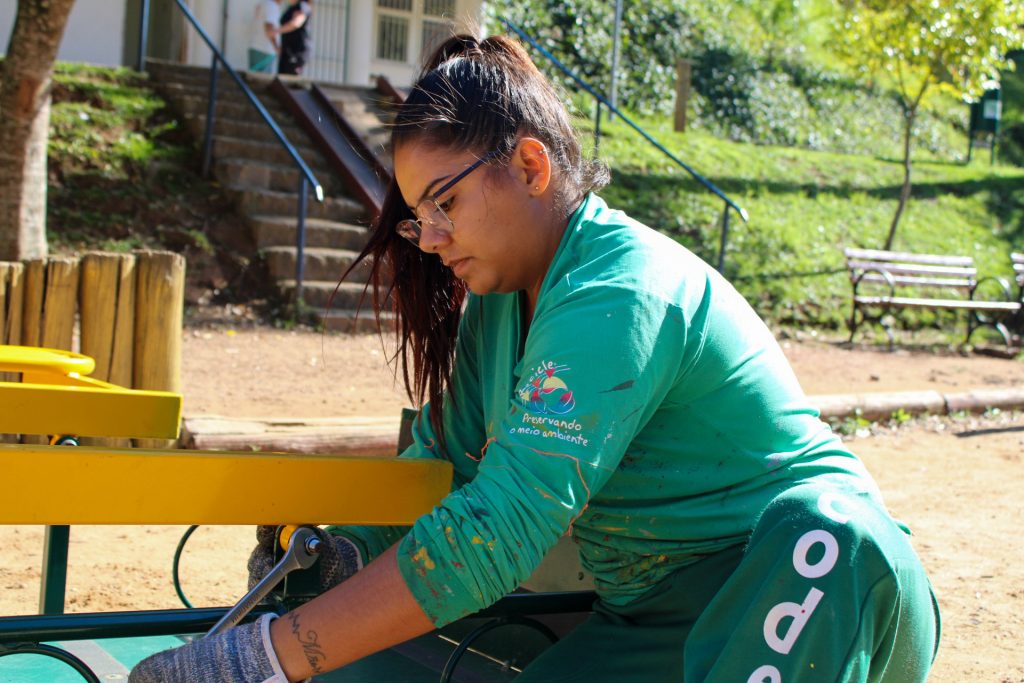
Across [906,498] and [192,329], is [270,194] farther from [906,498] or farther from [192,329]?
[906,498]

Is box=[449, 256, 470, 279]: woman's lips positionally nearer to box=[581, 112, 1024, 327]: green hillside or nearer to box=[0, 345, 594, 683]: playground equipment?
box=[0, 345, 594, 683]: playground equipment

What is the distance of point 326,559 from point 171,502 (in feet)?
1.25

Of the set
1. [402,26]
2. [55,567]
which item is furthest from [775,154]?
[55,567]

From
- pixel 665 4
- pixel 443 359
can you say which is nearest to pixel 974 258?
pixel 665 4

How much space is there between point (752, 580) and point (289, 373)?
569 cm

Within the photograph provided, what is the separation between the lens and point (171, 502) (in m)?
1.56

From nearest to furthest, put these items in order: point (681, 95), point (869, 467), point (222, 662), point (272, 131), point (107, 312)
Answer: point (222, 662)
point (107, 312)
point (869, 467)
point (272, 131)
point (681, 95)

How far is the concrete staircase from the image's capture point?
28.2 ft

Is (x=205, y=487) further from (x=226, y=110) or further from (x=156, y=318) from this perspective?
(x=226, y=110)

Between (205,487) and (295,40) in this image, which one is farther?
(295,40)

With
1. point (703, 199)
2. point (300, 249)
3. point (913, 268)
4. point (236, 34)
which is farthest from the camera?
point (236, 34)

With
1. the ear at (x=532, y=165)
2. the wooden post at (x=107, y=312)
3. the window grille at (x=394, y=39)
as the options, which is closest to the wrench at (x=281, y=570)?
the ear at (x=532, y=165)

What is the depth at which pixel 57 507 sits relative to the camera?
1.48 meters

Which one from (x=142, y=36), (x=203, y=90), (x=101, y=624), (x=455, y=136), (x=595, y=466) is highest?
(x=142, y=36)
